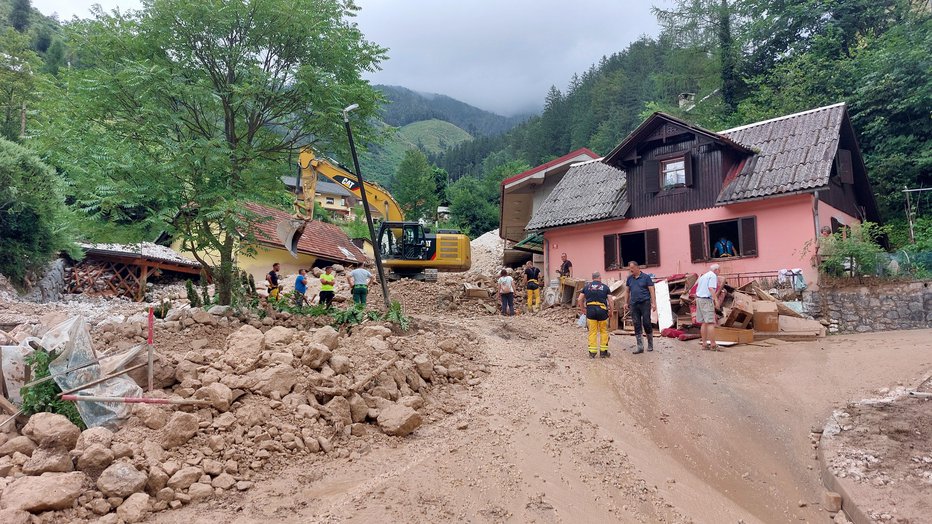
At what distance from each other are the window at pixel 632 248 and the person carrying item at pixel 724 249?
1.67 meters

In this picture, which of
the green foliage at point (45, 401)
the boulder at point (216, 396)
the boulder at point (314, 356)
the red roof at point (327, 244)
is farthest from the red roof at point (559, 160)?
the green foliage at point (45, 401)

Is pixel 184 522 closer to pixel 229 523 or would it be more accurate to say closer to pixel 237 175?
pixel 229 523

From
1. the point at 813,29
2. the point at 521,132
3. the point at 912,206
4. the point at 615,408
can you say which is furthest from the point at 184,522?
the point at 521,132

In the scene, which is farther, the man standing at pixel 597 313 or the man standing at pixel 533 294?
the man standing at pixel 533 294

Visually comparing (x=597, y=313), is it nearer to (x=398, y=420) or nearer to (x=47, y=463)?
(x=398, y=420)

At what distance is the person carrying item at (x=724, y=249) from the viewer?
53.2ft

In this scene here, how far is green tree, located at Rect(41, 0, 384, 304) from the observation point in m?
9.32

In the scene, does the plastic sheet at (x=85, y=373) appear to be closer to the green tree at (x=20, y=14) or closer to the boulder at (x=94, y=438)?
the boulder at (x=94, y=438)

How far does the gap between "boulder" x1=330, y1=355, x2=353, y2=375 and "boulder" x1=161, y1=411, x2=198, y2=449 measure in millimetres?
2001

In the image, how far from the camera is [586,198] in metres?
20.0

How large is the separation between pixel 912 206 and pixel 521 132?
193ft

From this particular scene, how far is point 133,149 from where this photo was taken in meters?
9.51

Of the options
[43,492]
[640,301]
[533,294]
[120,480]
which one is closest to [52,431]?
[43,492]

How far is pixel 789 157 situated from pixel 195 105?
49.4 feet
